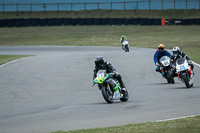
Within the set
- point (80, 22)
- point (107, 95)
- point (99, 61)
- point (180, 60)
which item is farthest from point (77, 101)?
point (80, 22)

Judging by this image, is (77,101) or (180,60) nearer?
(77,101)

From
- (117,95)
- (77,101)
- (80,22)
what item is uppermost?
(80,22)

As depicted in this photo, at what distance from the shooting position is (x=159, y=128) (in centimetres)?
868

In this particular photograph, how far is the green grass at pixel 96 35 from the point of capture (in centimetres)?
5150

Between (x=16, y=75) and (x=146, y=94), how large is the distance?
8164mm

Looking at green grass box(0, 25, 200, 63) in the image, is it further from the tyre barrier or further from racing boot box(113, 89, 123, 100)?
racing boot box(113, 89, 123, 100)

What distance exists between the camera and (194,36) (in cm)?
5422

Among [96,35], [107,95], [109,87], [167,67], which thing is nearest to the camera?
[107,95]

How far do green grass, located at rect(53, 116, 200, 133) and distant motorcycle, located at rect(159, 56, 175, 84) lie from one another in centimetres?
784

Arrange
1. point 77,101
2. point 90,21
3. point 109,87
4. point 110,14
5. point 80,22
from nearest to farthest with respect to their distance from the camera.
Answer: point 109,87 < point 77,101 < point 90,21 < point 80,22 < point 110,14

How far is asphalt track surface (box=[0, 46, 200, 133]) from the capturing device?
391 inches

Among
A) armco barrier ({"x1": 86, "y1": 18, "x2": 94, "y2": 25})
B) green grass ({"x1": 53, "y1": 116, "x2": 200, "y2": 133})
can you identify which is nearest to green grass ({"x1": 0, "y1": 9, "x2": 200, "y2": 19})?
armco barrier ({"x1": 86, "y1": 18, "x2": 94, "y2": 25})

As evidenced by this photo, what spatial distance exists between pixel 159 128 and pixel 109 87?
14.0ft

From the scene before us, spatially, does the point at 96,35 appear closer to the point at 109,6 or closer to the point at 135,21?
the point at 135,21
